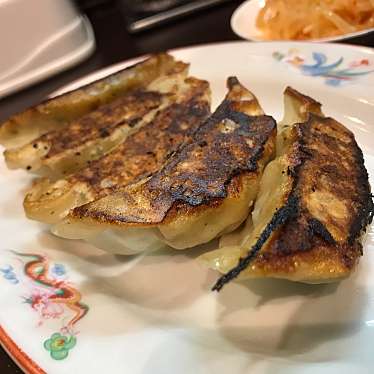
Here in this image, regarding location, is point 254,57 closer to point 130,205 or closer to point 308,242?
point 130,205

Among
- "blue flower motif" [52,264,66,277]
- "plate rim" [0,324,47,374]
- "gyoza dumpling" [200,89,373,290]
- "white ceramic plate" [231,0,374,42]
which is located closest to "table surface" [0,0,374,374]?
"white ceramic plate" [231,0,374,42]

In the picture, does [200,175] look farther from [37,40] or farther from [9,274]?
[37,40]

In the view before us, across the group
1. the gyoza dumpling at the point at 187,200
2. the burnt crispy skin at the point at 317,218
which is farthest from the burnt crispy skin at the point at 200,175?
the burnt crispy skin at the point at 317,218

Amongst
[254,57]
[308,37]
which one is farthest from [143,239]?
[308,37]

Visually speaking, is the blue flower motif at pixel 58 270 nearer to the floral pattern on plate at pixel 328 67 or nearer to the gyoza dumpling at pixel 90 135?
the gyoza dumpling at pixel 90 135

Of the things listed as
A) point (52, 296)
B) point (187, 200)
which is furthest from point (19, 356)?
point (187, 200)
